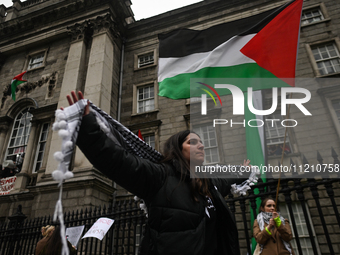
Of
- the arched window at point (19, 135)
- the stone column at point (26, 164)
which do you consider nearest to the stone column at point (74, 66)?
the stone column at point (26, 164)

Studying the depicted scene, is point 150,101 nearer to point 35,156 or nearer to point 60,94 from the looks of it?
point 60,94

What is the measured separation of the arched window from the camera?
14.6m

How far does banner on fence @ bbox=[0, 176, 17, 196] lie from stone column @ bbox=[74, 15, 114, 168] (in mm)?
4493

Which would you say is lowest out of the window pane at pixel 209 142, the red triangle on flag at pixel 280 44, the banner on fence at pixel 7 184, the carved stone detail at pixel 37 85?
the red triangle on flag at pixel 280 44

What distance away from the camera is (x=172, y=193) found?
7.09 feet

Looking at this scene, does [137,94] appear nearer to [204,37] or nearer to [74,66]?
[74,66]

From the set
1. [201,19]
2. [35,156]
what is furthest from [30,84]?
[201,19]

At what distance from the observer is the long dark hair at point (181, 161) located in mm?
2322

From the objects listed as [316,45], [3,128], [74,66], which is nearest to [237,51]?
[316,45]

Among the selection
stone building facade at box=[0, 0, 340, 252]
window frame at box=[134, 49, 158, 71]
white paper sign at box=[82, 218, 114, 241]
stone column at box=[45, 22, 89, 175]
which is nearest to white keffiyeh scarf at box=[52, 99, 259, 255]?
white paper sign at box=[82, 218, 114, 241]

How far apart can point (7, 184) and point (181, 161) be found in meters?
14.5

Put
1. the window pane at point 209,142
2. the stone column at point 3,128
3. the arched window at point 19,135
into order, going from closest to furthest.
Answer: the window pane at point 209,142
the arched window at point 19,135
the stone column at point 3,128

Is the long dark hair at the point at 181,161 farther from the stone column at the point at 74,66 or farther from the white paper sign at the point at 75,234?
the stone column at the point at 74,66

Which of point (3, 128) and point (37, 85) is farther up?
point (37, 85)
